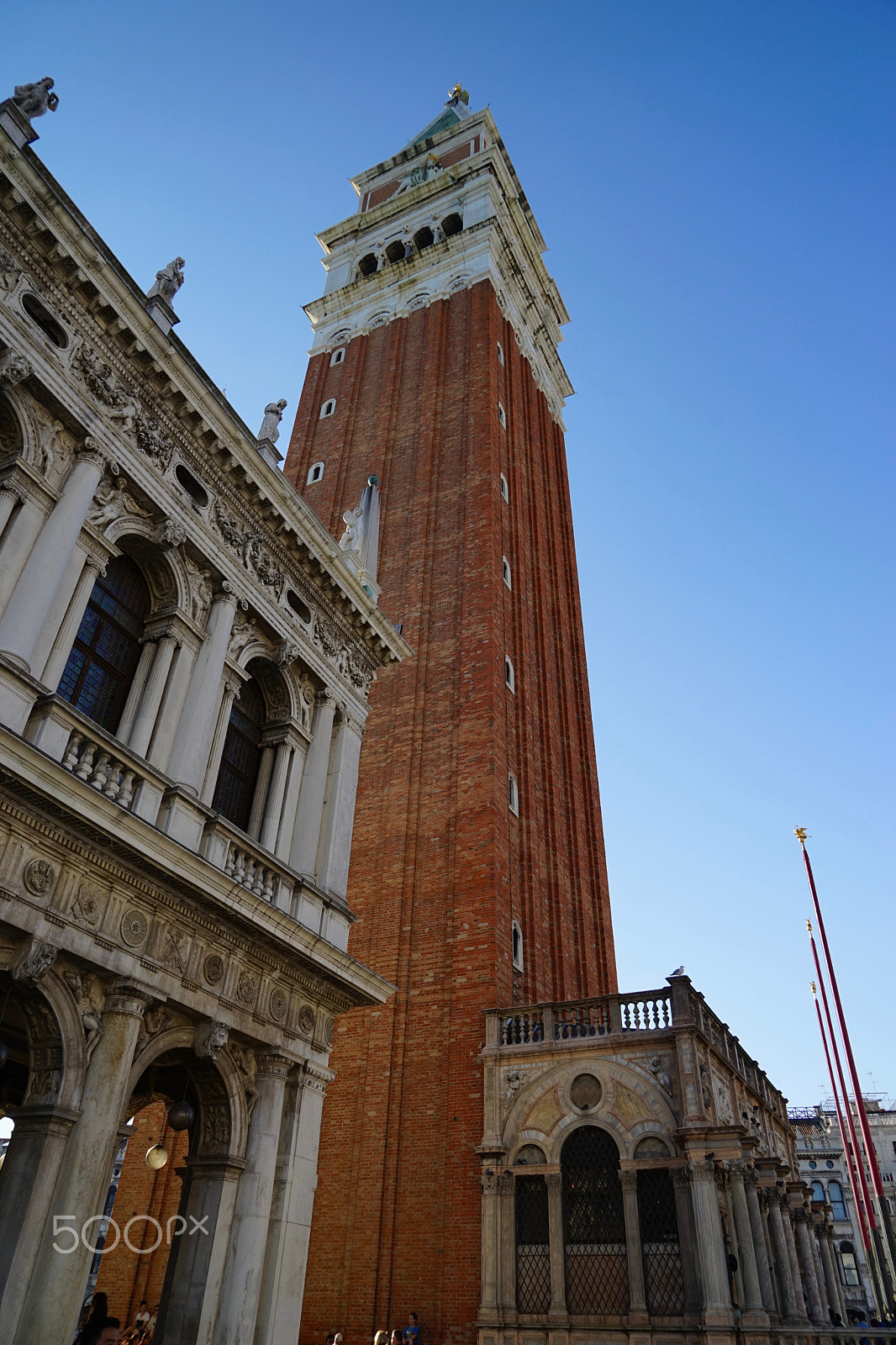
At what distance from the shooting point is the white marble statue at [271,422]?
17.9 metres

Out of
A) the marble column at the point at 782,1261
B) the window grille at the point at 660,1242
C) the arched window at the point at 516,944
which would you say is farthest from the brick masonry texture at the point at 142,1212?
the marble column at the point at 782,1261

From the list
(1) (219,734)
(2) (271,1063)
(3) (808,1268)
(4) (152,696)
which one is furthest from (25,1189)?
(3) (808,1268)

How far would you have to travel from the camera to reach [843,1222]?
5741cm

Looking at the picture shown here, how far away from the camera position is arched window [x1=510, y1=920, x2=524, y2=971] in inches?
878

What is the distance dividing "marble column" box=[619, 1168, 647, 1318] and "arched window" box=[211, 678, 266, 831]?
885cm

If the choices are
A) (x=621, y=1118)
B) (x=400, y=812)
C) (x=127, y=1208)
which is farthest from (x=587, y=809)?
(x=127, y=1208)

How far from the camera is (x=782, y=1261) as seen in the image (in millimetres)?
20797

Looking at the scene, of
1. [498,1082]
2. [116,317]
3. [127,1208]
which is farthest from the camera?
[127,1208]

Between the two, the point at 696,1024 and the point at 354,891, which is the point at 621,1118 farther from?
the point at 354,891

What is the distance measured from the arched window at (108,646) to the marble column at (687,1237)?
38.3 feet

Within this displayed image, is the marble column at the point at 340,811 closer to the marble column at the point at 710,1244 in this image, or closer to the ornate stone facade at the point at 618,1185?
the ornate stone facade at the point at 618,1185

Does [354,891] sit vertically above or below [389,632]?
below

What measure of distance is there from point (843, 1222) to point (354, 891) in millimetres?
49698

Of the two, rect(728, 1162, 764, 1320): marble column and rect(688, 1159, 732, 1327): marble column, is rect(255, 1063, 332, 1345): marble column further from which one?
rect(728, 1162, 764, 1320): marble column
